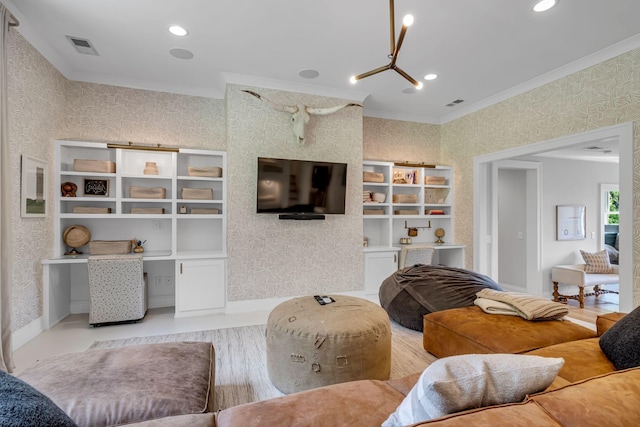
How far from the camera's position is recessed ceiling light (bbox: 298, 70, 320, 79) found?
3.84 meters

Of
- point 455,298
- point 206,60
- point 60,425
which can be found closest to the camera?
point 60,425

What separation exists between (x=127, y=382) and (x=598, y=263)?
23.1 ft

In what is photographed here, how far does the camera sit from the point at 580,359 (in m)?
1.61

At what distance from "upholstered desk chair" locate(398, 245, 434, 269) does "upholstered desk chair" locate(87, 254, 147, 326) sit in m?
3.68

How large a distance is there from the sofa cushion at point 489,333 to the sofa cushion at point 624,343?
1.34 ft

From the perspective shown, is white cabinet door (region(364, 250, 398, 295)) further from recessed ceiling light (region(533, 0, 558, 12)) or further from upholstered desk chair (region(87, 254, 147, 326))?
recessed ceiling light (region(533, 0, 558, 12))

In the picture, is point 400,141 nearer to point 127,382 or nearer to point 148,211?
point 148,211

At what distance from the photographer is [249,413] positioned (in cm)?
113

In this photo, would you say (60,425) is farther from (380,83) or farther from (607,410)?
(380,83)

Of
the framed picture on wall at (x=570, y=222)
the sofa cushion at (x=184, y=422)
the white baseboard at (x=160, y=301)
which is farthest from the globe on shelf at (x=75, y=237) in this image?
the framed picture on wall at (x=570, y=222)

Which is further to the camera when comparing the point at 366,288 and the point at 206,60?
the point at 366,288

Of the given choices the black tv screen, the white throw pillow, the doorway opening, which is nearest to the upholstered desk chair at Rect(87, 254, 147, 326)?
the black tv screen

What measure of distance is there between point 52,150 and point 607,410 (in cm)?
497

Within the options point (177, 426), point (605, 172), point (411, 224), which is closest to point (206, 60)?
point (177, 426)
